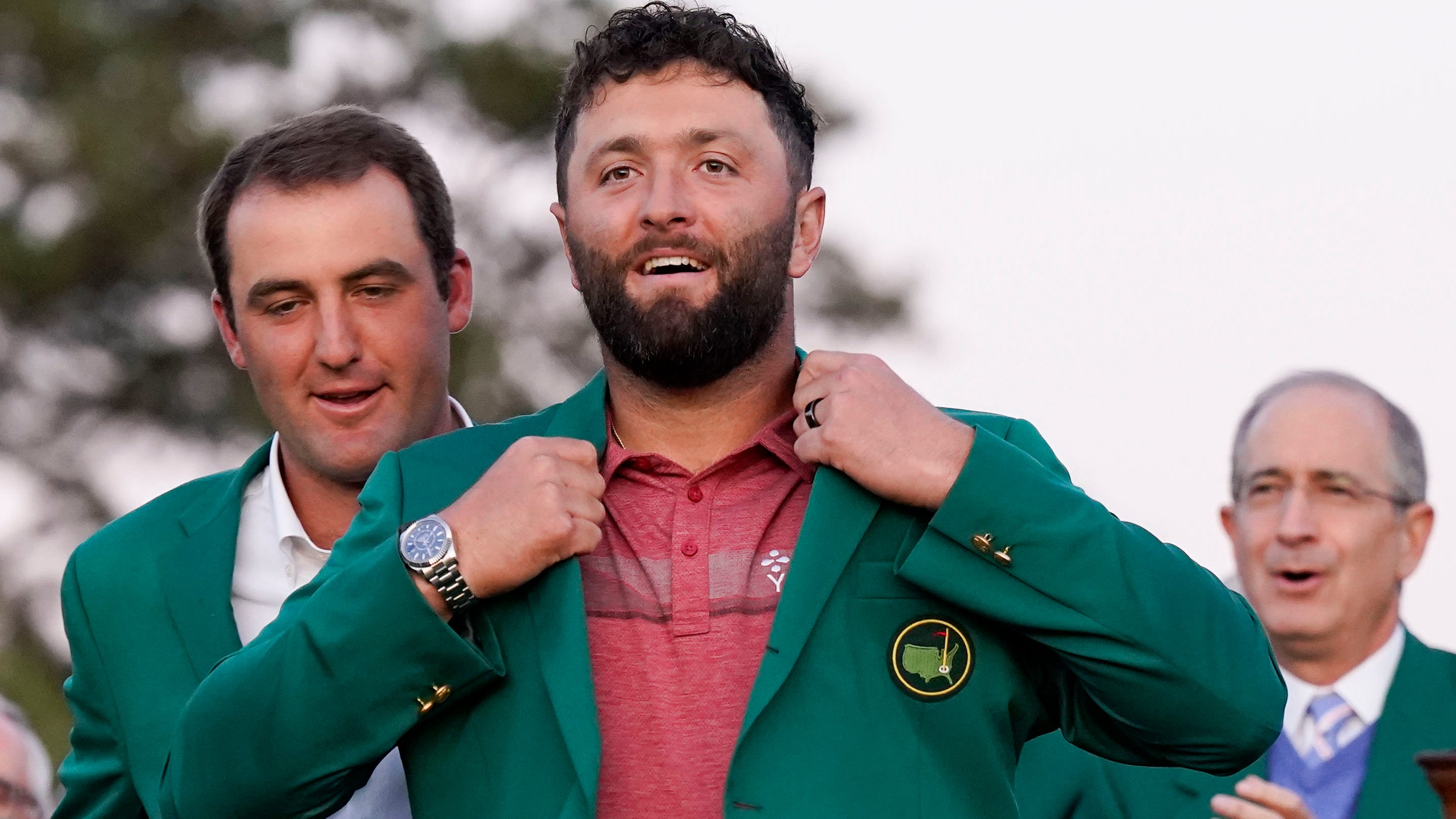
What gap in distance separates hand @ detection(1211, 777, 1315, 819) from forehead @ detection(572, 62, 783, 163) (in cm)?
140

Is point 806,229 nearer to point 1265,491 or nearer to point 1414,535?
point 1265,491

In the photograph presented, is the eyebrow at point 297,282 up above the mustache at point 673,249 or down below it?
above

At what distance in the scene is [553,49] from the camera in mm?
13438

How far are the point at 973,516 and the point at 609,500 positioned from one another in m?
0.67

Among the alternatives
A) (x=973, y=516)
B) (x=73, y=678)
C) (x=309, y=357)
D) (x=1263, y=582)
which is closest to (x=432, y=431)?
(x=309, y=357)

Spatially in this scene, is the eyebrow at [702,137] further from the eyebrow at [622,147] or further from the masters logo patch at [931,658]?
the masters logo patch at [931,658]

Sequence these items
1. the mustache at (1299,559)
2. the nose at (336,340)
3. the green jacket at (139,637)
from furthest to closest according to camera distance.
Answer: the mustache at (1299,559) → the nose at (336,340) → the green jacket at (139,637)

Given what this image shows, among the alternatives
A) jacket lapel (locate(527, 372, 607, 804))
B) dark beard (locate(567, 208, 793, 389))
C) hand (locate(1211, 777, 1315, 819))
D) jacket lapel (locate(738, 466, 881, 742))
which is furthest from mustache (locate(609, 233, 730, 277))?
hand (locate(1211, 777, 1315, 819))

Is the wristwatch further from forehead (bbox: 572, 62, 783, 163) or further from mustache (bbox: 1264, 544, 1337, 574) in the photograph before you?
mustache (bbox: 1264, 544, 1337, 574)

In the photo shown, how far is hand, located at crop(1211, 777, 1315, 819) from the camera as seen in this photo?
140 inches

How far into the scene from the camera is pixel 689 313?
3344 millimetres

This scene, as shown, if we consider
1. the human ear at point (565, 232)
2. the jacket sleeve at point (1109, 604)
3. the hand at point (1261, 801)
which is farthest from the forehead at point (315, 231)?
the hand at point (1261, 801)

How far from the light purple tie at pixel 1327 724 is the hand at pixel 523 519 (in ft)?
7.11

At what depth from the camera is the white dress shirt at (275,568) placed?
3898mm
